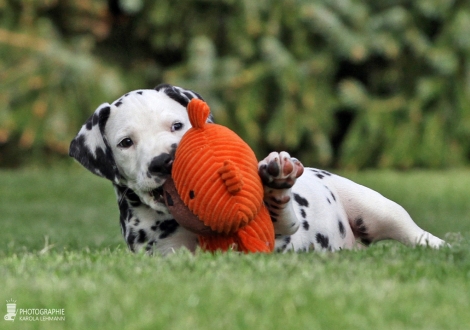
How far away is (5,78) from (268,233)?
1132cm

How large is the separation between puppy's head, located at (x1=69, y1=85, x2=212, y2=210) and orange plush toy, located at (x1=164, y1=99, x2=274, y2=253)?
187 mm

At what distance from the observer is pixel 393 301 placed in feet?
9.96

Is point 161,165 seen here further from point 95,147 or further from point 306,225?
point 306,225

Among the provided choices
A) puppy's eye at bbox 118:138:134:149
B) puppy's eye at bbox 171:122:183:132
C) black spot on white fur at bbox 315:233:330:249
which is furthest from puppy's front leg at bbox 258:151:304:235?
puppy's eye at bbox 118:138:134:149

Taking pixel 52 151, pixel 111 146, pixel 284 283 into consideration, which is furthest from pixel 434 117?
pixel 284 283

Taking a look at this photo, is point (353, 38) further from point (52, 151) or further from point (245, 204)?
point (245, 204)

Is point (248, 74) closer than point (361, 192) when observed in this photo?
No

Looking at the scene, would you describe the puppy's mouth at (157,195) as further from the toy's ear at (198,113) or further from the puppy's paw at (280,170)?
the puppy's paw at (280,170)

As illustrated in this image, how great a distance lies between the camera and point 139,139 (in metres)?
4.52

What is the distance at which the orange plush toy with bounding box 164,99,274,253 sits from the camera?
3744 mm

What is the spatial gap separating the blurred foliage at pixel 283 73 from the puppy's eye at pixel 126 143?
9.94 m

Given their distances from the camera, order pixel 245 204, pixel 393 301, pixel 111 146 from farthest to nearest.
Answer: pixel 111 146
pixel 245 204
pixel 393 301
